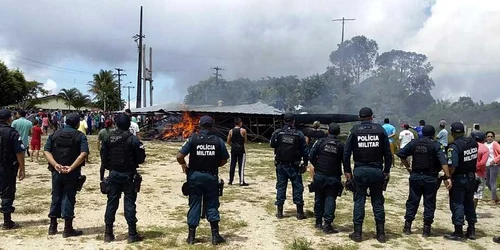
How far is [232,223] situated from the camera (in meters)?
6.95

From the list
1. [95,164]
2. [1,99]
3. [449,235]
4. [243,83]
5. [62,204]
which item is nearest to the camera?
[62,204]

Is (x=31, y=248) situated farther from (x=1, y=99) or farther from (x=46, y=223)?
(x=1, y=99)

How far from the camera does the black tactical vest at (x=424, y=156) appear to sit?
6.20 meters

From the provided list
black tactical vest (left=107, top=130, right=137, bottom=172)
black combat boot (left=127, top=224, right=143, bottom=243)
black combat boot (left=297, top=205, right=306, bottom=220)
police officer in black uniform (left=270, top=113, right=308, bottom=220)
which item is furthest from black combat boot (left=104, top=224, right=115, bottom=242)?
black combat boot (left=297, top=205, right=306, bottom=220)

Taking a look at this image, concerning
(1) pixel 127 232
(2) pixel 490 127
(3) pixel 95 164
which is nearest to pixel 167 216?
(1) pixel 127 232

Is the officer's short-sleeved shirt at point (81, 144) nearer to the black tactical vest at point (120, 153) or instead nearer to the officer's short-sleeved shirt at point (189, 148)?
the black tactical vest at point (120, 153)

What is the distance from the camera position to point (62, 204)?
19.2ft

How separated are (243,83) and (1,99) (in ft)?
78.7

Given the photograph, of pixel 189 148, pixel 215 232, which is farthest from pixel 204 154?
pixel 215 232

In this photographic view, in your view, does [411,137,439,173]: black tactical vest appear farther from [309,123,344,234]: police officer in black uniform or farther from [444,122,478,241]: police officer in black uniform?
[309,123,344,234]: police officer in black uniform

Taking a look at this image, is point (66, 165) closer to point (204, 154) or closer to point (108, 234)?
point (108, 234)

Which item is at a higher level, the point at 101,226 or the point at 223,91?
the point at 223,91

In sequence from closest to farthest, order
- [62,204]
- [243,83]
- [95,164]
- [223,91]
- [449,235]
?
1. [62,204]
2. [449,235]
3. [95,164]
4. [223,91]
5. [243,83]

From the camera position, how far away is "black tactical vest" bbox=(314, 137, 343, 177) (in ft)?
21.1
